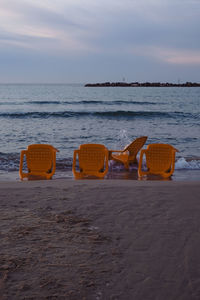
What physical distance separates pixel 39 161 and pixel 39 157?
9 cm

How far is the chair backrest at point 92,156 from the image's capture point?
7152 mm

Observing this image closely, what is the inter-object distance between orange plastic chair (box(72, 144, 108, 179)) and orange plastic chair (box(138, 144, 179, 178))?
82cm

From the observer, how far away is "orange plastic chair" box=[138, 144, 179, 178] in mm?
7203

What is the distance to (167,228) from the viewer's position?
387 cm

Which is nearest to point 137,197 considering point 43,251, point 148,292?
point 43,251

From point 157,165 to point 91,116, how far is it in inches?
774

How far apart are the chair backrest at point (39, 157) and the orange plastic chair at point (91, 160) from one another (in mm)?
574

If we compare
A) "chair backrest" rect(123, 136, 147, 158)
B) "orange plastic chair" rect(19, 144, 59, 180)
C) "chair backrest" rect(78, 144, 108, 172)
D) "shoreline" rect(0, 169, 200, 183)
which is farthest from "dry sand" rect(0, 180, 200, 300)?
"chair backrest" rect(123, 136, 147, 158)

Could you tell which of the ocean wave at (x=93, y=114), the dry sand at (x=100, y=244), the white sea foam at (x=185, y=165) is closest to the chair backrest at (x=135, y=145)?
the white sea foam at (x=185, y=165)

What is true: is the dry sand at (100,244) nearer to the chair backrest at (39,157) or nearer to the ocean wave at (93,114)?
the chair backrest at (39,157)

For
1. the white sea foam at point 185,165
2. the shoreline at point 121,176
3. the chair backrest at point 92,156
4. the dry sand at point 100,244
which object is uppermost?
the chair backrest at point 92,156

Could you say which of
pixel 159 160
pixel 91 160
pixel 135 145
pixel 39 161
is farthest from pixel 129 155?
pixel 39 161

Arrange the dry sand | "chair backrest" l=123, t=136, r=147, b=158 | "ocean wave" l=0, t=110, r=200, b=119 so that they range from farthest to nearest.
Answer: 1. "ocean wave" l=0, t=110, r=200, b=119
2. "chair backrest" l=123, t=136, r=147, b=158
3. the dry sand

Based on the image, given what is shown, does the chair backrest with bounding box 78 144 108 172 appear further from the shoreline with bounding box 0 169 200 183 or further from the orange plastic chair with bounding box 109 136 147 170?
the orange plastic chair with bounding box 109 136 147 170
